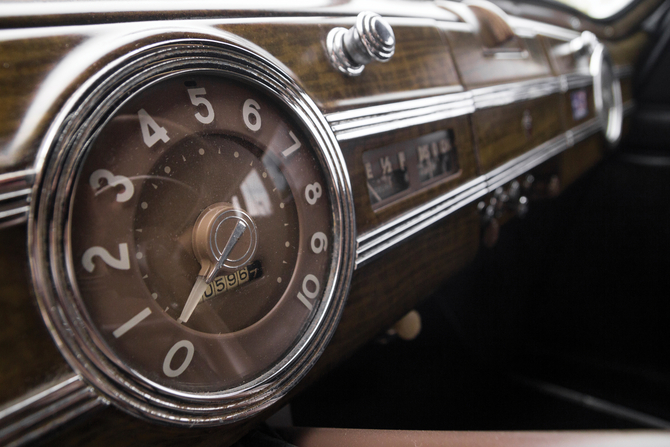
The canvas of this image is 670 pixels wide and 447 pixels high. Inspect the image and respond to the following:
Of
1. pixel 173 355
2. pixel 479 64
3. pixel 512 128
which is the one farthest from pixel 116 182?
pixel 512 128

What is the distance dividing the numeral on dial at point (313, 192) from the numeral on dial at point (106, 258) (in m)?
0.28

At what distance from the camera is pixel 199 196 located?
0.60 metres

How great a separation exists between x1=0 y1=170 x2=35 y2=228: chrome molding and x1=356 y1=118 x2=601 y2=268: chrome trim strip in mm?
479

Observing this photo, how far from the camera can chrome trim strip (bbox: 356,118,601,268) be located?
2.69 feet

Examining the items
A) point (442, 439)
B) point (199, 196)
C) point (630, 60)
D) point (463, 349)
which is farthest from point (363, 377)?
point (630, 60)

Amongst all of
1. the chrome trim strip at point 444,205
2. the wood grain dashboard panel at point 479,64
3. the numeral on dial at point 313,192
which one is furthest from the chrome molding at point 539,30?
the numeral on dial at point 313,192

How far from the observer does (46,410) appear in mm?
445

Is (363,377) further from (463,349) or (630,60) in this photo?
(630,60)

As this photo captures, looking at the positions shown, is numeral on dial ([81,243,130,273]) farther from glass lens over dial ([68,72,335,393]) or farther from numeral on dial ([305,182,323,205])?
numeral on dial ([305,182,323,205])

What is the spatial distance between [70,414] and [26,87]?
12.7 inches

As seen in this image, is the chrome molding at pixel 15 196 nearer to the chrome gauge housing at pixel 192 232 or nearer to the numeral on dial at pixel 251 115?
the chrome gauge housing at pixel 192 232

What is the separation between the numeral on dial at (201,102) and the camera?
58cm

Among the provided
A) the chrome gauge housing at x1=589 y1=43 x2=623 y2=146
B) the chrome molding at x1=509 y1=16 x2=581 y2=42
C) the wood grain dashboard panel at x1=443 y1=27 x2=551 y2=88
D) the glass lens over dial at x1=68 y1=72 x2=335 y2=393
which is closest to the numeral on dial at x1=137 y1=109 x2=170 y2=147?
the glass lens over dial at x1=68 y1=72 x2=335 y2=393

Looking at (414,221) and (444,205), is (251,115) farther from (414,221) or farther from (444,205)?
(444,205)
